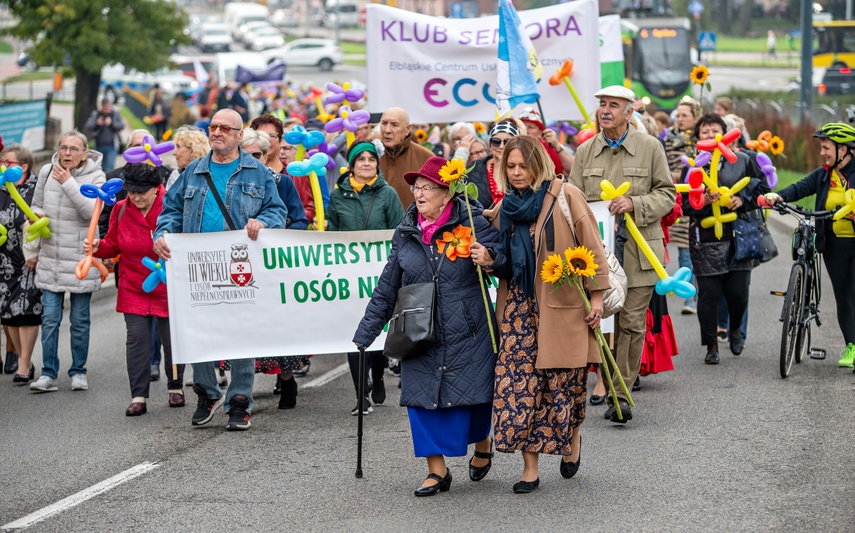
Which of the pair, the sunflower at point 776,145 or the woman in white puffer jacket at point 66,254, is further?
the sunflower at point 776,145

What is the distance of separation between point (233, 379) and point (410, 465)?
5.60 ft

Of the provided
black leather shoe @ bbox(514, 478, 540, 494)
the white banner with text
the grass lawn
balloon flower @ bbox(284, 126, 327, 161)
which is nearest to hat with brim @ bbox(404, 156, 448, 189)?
black leather shoe @ bbox(514, 478, 540, 494)

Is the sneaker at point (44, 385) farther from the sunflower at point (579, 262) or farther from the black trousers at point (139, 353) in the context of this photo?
the sunflower at point (579, 262)

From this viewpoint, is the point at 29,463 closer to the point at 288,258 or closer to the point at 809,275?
the point at 288,258

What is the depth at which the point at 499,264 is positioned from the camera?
263 inches

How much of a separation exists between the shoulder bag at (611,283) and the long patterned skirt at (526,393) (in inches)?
18.1

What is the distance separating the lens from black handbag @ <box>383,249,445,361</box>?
262 inches

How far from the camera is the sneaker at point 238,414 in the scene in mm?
8484

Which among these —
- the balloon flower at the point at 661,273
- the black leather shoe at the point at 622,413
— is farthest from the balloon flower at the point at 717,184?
the black leather shoe at the point at 622,413

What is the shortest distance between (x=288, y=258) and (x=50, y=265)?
242 centimetres

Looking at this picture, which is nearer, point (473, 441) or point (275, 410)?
point (473, 441)

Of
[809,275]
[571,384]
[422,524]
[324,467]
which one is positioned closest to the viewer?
[422,524]

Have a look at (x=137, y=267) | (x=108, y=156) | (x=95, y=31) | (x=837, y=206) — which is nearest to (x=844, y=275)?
(x=837, y=206)

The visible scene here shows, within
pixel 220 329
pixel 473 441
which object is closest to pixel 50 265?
pixel 220 329
